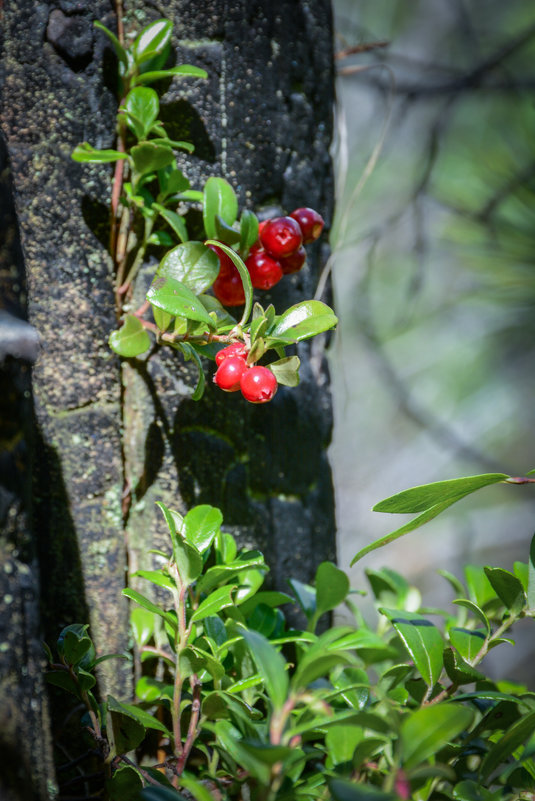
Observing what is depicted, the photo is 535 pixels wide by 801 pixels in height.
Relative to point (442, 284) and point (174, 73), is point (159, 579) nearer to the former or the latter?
point (174, 73)

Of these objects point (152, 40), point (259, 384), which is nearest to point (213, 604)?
point (259, 384)

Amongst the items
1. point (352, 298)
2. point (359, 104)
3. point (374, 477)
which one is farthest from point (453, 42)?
point (374, 477)

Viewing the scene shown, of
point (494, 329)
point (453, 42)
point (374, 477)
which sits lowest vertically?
point (374, 477)

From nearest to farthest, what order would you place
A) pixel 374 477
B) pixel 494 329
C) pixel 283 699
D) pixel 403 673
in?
1. pixel 283 699
2. pixel 403 673
3. pixel 494 329
4. pixel 374 477

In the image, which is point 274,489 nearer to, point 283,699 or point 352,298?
point 283,699

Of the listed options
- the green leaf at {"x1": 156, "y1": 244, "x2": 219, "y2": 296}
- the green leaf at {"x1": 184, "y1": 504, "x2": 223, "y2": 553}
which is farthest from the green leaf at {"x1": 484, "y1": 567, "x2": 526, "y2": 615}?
the green leaf at {"x1": 156, "y1": 244, "x2": 219, "y2": 296}

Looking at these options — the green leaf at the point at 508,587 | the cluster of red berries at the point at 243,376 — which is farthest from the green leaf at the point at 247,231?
the green leaf at the point at 508,587

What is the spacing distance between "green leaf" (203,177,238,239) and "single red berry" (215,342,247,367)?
115mm

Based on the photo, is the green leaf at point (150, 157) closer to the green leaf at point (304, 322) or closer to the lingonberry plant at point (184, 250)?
the lingonberry plant at point (184, 250)

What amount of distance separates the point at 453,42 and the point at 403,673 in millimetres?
2398

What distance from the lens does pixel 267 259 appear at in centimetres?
52

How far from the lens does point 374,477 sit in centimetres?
255

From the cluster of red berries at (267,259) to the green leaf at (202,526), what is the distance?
0.62ft

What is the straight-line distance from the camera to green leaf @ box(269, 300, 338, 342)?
1.42 feet
